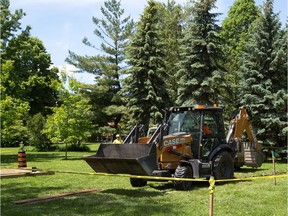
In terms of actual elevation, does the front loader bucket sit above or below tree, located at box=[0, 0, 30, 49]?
below

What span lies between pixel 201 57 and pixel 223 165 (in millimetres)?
13948

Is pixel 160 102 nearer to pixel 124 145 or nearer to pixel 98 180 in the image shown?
pixel 98 180

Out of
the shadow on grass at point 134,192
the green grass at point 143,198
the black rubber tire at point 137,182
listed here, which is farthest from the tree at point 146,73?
the shadow on grass at point 134,192

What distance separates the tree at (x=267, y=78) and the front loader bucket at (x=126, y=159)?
14.2m

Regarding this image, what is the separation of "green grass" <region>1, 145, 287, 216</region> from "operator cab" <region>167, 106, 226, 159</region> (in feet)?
4.05

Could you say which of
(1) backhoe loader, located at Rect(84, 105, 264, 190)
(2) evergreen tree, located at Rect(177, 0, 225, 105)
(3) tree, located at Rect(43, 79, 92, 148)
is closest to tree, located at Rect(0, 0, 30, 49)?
(3) tree, located at Rect(43, 79, 92, 148)

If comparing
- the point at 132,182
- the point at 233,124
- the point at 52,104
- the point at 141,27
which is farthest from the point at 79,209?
the point at 52,104

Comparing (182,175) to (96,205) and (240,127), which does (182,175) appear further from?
(240,127)

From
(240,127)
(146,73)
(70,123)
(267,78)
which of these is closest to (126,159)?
(240,127)

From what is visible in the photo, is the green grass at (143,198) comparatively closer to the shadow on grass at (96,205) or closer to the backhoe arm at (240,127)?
the shadow on grass at (96,205)

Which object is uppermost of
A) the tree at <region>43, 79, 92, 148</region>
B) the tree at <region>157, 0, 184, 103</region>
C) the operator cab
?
the tree at <region>157, 0, 184, 103</region>

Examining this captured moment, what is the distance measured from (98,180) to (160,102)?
15391mm

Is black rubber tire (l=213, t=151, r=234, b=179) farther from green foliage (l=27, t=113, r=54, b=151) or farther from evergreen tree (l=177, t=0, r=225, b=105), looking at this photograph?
green foliage (l=27, t=113, r=54, b=151)

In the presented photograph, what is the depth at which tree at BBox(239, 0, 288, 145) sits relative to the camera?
77.6ft
